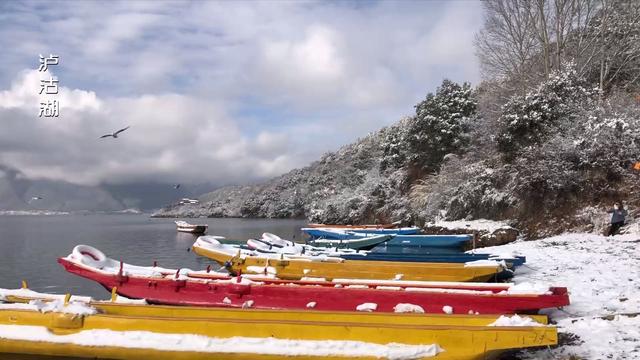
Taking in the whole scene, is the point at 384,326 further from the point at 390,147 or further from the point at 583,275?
the point at 390,147

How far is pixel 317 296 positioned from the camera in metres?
10.2

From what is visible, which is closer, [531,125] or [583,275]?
[583,275]

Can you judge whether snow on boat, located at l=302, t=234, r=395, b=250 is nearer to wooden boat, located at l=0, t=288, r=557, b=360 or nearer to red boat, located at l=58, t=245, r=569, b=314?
red boat, located at l=58, t=245, r=569, b=314

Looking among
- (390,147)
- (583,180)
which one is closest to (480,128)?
(583,180)

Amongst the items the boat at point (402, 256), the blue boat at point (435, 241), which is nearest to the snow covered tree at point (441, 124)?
the blue boat at point (435, 241)

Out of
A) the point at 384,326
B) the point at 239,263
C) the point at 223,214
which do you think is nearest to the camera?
the point at 384,326

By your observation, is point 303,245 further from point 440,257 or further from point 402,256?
point 440,257

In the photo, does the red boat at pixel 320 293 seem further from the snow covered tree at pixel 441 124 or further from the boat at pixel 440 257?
the snow covered tree at pixel 441 124

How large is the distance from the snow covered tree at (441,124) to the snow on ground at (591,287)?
2123 cm

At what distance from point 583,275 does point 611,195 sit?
10.0m

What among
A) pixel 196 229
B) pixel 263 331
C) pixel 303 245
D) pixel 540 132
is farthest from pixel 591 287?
pixel 196 229

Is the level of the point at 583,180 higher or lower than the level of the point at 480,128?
lower

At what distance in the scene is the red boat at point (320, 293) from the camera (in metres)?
9.13

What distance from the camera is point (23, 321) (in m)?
7.79
